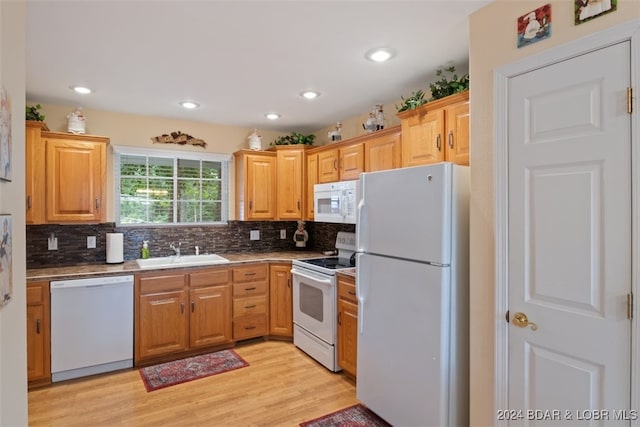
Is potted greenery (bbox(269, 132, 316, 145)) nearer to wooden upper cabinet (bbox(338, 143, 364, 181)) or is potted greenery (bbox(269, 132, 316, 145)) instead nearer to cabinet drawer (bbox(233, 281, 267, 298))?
wooden upper cabinet (bbox(338, 143, 364, 181))

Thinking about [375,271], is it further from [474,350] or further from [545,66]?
[545,66]

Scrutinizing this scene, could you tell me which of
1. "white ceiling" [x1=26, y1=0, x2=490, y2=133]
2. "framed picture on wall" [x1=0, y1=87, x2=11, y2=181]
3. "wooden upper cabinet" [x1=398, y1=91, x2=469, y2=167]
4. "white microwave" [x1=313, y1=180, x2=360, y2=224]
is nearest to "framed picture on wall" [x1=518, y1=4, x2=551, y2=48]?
"white ceiling" [x1=26, y1=0, x2=490, y2=133]

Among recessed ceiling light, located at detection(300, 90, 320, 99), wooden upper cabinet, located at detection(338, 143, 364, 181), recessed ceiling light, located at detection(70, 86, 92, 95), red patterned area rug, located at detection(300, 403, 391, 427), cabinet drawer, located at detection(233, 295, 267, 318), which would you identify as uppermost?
recessed ceiling light, located at detection(300, 90, 320, 99)

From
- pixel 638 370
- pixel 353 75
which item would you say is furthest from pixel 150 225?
pixel 638 370

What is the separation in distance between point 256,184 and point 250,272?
104 centimetres

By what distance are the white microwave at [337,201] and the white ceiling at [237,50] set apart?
2.70 ft

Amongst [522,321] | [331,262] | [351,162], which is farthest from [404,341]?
[351,162]

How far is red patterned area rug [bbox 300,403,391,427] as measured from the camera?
7.62 ft

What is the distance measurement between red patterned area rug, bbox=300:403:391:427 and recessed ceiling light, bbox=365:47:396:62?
2467 millimetres

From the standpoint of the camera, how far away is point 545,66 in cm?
152

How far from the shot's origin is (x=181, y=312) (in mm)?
3334

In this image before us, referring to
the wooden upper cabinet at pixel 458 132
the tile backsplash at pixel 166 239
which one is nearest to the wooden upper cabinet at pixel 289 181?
the tile backsplash at pixel 166 239

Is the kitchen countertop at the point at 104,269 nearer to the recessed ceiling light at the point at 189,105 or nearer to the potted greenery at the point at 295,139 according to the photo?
the potted greenery at the point at 295,139

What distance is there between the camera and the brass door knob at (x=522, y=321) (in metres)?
1.57
